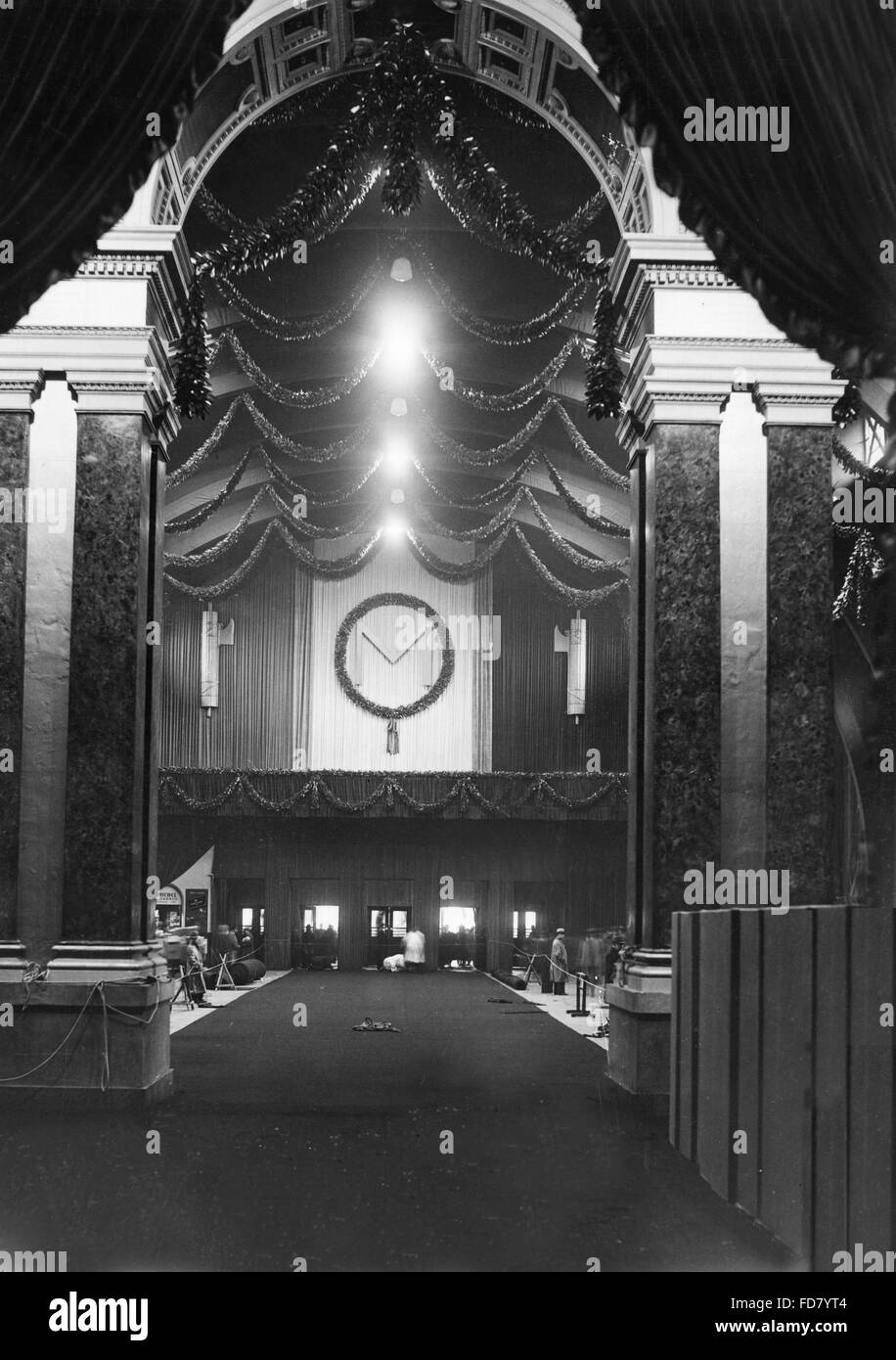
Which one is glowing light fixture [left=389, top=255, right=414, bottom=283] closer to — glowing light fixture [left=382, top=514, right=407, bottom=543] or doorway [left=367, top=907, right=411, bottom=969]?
glowing light fixture [left=382, top=514, right=407, bottom=543]

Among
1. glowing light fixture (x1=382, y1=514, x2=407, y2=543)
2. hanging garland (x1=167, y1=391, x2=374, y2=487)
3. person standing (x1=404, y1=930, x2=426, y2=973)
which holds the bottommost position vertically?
person standing (x1=404, y1=930, x2=426, y2=973)

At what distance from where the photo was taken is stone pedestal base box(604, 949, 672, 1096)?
9.23 metres

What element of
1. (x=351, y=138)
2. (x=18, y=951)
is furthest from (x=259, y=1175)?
(x=351, y=138)

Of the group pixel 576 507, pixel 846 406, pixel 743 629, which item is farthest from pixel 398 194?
pixel 576 507

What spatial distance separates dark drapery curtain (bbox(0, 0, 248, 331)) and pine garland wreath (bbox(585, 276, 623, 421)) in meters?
3.69

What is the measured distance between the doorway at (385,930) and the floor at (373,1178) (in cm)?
1461

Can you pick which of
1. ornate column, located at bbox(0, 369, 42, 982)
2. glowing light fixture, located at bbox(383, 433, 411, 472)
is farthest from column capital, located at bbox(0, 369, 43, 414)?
glowing light fixture, located at bbox(383, 433, 411, 472)

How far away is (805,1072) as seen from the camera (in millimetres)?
4871

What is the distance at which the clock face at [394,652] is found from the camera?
27.1 m

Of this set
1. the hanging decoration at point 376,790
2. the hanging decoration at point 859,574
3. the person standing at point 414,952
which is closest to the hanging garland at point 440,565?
the hanging decoration at point 376,790

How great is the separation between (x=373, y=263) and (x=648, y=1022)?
8624mm

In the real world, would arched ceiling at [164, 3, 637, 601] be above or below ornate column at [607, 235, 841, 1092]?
above

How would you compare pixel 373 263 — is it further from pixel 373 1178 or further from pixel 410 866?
pixel 410 866
